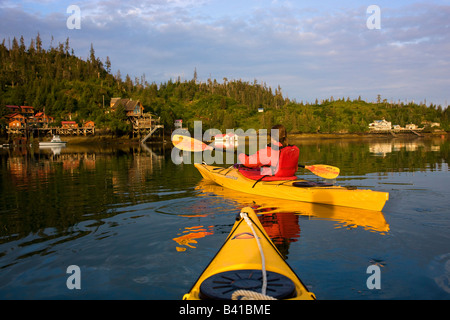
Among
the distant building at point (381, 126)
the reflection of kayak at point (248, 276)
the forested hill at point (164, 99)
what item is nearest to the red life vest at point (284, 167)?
the reflection of kayak at point (248, 276)

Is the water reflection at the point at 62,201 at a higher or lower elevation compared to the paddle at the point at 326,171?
lower

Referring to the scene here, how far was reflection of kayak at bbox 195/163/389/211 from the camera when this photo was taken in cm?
951

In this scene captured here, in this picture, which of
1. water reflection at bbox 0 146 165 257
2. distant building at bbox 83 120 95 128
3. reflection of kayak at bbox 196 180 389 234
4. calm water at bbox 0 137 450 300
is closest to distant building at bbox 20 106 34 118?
distant building at bbox 83 120 95 128

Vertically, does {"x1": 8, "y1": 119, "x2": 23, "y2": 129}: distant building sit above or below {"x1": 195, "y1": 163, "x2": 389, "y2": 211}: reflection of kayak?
above

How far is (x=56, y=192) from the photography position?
44.9ft

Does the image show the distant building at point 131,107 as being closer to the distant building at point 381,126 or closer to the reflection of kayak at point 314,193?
the reflection of kayak at point 314,193

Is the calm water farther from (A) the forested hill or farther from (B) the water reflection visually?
(A) the forested hill

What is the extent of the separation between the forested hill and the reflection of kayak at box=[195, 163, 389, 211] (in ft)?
199

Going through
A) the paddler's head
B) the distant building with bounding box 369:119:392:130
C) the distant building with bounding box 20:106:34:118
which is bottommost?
the paddler's head

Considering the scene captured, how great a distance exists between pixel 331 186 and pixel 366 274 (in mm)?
5191

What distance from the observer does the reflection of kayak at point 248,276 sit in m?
3.58

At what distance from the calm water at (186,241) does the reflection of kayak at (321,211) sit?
0.10ft
